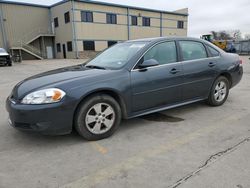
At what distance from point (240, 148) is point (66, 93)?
8.08ft

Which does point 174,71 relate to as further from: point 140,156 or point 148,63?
point 140,156

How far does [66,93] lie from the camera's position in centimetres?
296

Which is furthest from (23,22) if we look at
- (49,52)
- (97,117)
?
(97,117)

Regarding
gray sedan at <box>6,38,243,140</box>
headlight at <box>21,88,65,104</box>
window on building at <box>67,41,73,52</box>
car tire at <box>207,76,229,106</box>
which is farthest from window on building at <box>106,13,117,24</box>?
headlight at <box>21,88,65,104</box>

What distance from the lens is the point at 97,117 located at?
325 cm

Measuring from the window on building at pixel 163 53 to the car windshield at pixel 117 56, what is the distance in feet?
0.68

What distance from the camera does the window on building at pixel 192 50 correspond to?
4232mm

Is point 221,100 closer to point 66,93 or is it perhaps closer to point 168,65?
point 168,65

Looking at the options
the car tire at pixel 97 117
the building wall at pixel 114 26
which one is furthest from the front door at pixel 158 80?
the building wall at pixel 114 26

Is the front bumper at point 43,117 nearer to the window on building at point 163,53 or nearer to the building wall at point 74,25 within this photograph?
the window on building at point 163,53

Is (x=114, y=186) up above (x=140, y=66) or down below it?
below

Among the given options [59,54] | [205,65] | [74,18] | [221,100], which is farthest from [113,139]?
[59,54]

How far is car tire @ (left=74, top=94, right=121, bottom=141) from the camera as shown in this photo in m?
3.12

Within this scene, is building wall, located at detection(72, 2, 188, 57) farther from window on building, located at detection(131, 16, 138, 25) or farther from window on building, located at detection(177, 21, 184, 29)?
window on building, located at detection(177, 21, 184, 29)
